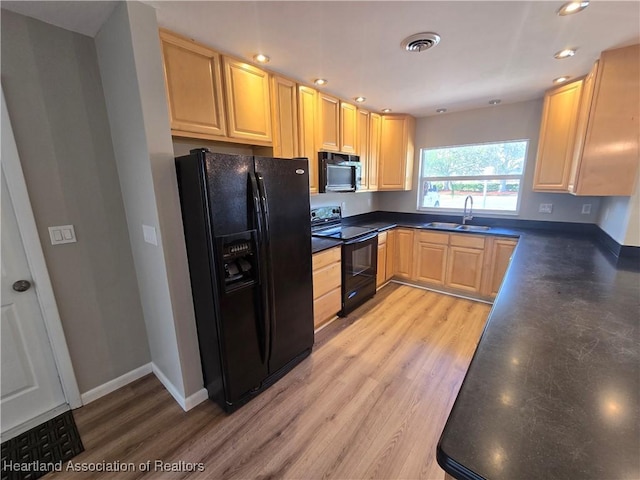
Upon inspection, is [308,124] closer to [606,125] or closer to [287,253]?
[287,253]

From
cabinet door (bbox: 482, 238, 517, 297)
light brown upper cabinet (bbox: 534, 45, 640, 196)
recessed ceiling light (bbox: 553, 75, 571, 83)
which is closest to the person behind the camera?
light brown upper cabinet (bbox: 534, 45, 640, 196)

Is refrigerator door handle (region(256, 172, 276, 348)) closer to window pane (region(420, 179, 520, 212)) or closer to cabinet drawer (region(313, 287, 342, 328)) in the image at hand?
cabinet drawer (region(313, 287, 342, 328))

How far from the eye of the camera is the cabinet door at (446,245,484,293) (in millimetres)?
3162

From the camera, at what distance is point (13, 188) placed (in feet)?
4.85

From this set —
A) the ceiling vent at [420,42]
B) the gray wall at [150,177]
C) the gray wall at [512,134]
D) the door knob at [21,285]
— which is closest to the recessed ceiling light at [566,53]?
the ceiling vent at [420,42]

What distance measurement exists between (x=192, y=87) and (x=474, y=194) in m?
3.45

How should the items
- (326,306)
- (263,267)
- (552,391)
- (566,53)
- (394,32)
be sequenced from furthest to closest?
(326,306) → (566,53) → (263,267) → (394,32) → (552,391)

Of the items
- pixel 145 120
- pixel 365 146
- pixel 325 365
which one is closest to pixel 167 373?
pixel 325 365

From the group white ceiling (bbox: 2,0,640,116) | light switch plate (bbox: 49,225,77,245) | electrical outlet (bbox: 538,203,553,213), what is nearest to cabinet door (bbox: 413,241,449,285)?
electrical outlet (bbox: 538,203,553,213)

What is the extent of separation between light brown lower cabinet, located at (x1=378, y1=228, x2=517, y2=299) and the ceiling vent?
212cm

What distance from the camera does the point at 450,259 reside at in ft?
10.9

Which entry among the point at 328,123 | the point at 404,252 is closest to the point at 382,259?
the point at 404,252

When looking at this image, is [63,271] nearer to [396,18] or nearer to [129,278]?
[129,278]

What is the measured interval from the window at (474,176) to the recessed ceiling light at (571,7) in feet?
6.61
